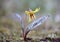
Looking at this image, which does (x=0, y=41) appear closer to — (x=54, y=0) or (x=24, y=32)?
(x=24, y=32)

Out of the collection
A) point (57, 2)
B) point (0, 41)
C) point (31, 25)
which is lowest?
point (0, 41)

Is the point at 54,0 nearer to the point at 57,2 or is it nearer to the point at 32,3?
the point at 57,2

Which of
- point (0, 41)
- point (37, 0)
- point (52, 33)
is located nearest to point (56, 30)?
point (52, 33)

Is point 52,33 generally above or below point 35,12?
below

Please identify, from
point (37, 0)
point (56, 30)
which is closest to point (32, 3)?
point (37, 0)

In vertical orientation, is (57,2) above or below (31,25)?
above

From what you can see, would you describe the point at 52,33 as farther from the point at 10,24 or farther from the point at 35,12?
the point at 10,24
